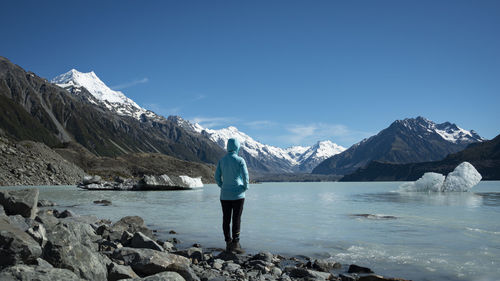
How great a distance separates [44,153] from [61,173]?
25.5 ft

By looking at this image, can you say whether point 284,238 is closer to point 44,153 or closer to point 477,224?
point 477,224

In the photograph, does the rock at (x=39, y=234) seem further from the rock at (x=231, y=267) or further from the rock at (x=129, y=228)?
the rock at (x=129, y=228)

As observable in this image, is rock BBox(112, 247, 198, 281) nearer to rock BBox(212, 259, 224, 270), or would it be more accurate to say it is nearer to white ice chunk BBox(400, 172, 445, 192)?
rock BBox(212, 259, 224, 270)

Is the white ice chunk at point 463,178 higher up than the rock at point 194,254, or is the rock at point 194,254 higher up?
the white ice chunk at point 463,178

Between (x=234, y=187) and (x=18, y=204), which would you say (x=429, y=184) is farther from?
(x=18, y=204)

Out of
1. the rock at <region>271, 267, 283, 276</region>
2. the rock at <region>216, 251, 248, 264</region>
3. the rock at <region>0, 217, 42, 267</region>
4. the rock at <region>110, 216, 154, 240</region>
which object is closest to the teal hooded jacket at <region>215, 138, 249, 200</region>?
the rock at <region>216, 251, 248, 264</region>

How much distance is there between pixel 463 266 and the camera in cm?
1005

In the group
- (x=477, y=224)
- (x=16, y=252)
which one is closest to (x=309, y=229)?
(x=477, y=224)

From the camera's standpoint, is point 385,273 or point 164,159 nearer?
point 385,273

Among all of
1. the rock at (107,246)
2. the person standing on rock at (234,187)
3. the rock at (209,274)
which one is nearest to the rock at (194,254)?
the person standing on rock at (234,187)

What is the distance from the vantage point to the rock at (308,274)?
8.91m

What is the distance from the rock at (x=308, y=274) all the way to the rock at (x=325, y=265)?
623mm

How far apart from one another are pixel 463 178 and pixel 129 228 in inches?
2766

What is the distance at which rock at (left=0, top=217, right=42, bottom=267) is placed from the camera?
20.0ft
